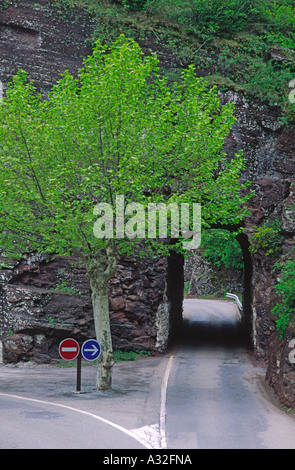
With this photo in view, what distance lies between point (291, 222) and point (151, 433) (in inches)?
639

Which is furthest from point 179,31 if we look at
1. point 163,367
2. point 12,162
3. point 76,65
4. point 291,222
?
point 163,367

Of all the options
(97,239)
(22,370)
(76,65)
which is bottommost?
(22,370)

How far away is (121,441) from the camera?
10.2m

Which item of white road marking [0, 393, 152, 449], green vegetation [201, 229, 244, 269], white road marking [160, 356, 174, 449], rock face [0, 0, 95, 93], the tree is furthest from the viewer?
green vegetation [201, 229, 244, 269]

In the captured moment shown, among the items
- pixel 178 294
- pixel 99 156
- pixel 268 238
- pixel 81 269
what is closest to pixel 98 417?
pixel 99 156

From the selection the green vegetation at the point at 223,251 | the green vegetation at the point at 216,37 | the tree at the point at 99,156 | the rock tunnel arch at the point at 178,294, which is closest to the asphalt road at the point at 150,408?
the tree at the point at 99,156

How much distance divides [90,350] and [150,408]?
2.56 metres

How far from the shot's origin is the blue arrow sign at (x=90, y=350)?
50.4 ft

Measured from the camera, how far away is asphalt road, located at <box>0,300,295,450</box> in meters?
10.5

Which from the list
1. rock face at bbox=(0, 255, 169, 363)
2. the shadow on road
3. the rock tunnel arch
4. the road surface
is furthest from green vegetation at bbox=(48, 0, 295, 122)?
the road surface

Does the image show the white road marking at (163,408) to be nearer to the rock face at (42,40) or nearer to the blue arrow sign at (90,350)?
the blue arrow sign at (90,350)

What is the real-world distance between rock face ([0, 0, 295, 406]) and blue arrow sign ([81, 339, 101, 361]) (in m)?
9.24

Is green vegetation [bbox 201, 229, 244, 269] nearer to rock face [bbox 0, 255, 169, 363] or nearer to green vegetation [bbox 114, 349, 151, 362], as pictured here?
rock face [bbox 0, 255, 169, 363]
